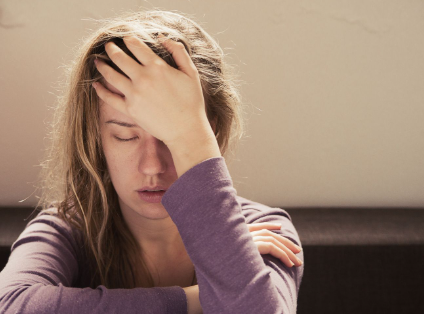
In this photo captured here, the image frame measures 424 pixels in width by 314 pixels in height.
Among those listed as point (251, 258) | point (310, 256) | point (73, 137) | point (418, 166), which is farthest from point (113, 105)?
point (418, 166)

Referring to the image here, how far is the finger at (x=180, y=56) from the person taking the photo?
0.73 m

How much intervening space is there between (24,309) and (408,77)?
115 cm

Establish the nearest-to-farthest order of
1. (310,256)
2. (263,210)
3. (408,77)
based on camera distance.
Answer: (263,210)
(310,256)
(408,77)

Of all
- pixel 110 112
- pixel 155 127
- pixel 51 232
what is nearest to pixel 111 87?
pixel 110 112

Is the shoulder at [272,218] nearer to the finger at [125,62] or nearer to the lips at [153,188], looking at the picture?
the lips at [153,188]

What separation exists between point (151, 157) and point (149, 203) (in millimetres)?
88

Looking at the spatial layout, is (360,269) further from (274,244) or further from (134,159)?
(134,159)

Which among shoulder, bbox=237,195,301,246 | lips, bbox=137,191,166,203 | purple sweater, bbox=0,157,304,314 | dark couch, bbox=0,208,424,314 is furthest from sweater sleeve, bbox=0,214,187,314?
dark couch, bbox=0,208,424,314

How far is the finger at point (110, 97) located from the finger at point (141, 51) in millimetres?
72

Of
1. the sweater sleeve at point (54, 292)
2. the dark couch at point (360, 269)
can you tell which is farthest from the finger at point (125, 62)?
the dark couch at point (360, 269)

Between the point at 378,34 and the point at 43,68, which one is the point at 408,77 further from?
the point at 43,68

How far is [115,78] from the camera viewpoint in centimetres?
73

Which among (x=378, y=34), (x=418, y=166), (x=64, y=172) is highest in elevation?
(x=378, y=34)

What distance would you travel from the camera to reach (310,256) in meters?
1.24
